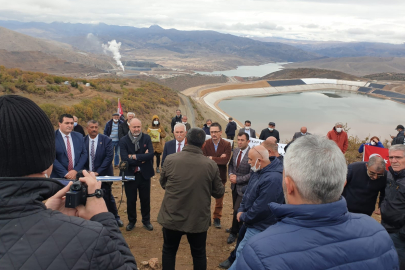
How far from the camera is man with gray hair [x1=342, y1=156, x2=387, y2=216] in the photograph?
4145mm

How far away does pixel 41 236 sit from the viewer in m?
1.19

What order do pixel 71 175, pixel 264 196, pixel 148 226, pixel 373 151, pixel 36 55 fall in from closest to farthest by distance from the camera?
1. pixel 264 196
2. pixel 71 175
3. pixel 148 226
4. pixel 373 151
5. pixel 36 55

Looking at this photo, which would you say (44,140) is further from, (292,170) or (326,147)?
(326,147)

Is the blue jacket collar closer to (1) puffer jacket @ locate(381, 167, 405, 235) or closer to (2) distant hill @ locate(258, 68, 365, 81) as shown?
(1) puffer jacket @ locate(381, 167, 405, 235)

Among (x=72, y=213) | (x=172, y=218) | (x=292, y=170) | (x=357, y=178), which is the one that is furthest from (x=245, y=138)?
(x=72, y=213)

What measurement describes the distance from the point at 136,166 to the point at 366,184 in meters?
3.87

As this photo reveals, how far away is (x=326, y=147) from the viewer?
1604 mm

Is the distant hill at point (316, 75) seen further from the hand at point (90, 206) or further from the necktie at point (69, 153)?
the hand at point (90, 206)

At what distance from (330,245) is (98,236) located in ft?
3.68

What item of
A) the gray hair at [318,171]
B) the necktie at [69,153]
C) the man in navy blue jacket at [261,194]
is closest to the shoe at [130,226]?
the necktie at [69,153]

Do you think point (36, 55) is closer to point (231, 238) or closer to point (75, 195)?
point (231, 238)

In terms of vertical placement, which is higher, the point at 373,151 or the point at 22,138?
the point at 22,138

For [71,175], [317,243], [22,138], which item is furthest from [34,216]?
[71,175]

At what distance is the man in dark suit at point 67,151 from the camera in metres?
4.58
